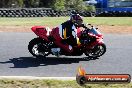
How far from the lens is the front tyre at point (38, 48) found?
11844 millimetres

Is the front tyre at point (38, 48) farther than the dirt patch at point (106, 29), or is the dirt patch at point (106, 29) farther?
the dirt patch at point (106, 29)

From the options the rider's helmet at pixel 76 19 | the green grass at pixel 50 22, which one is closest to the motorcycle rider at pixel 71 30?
the rider's helmet at pixel 76 19

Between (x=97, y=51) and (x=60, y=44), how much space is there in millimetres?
1098

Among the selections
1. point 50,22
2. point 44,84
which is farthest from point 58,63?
A: point 50,22

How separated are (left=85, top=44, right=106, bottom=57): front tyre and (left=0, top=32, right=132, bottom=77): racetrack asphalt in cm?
14

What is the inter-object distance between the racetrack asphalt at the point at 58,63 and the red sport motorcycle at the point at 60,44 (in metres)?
0.19

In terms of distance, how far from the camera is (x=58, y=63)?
11414 mm

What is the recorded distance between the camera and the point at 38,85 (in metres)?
7.95

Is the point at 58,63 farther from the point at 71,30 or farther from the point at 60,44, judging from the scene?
the point at 71,30

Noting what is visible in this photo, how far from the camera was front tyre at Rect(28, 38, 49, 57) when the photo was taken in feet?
38.9

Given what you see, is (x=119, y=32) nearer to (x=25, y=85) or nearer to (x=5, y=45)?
(x=5, y=45)

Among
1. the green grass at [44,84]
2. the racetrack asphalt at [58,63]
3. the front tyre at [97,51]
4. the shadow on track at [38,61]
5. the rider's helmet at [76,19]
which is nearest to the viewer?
the green grass at [44,84]

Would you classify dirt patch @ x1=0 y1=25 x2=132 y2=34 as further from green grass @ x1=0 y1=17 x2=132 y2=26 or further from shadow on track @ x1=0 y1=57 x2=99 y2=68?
shadow on track @ x1=0 y1=57 x2=99 y2=68

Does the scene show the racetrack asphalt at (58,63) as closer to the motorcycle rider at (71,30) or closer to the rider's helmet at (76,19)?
the motorcycle rider at (71,30)
